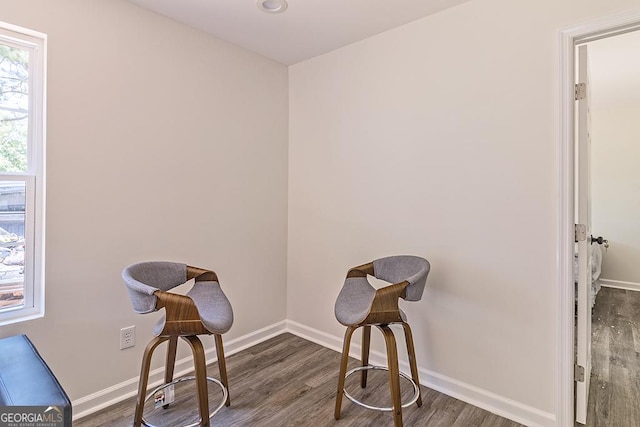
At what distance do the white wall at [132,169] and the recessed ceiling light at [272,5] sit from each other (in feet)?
1.83

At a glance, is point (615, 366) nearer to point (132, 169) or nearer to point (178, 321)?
point (178, 321)

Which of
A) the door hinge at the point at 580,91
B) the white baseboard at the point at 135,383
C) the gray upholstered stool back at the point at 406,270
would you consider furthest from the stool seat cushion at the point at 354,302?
the door hinge at the point at 580,91

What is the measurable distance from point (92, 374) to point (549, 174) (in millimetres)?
2783

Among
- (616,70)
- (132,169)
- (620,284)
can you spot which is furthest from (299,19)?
(620,284)

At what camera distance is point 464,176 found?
2043mm

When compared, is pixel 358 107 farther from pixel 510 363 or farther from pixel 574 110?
pixel 510 363

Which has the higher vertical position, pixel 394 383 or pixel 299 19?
pixel 299 19

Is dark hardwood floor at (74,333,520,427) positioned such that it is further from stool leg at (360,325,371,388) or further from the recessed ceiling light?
the recessed ceiling light

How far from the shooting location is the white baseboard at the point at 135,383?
1.89 meters

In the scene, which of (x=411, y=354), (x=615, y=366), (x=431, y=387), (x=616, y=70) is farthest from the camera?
(x=616, y=70)

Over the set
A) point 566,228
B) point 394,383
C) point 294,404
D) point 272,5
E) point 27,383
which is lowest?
point 294,404

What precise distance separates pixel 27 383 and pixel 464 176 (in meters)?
2.23

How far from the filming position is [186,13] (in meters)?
2.15

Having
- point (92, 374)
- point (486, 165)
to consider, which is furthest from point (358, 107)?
point (92, 374)
